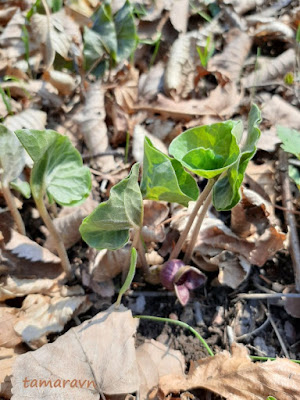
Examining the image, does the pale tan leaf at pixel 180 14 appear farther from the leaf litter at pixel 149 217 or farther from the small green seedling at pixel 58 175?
the small green seedling at pixel 58 175

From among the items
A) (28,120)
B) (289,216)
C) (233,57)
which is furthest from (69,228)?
Answer: (233,57)

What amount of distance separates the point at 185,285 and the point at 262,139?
998mm

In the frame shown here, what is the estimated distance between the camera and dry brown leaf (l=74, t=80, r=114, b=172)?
2.19 metres

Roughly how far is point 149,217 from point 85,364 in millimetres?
748

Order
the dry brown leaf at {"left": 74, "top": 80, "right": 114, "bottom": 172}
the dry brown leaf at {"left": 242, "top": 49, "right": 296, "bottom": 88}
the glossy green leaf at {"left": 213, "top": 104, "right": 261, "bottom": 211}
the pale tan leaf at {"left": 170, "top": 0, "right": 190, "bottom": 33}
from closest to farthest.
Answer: the glossy green leaf at {"left": 213, "top": 104, "right": 261, "bottom": 211} → the dry brown leaf at {"left": 74, "top": 80, "right": 114, "bottom": 172} → the dry brown leaf at {"left": 242, "top": 49, "right": 296, "bottom": 88} → the pale tan leaf at {"left": 170, "top": 0, "right": 190, "bottom": 33}

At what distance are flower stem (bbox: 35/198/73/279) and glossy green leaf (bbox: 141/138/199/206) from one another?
1.34 feet

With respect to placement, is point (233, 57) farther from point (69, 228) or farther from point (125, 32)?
point (69, 228)

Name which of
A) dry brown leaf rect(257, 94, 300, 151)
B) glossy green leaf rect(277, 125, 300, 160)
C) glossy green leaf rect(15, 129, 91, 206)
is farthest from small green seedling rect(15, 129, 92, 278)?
dry brown leaf rect(257, 94, 300, 151)

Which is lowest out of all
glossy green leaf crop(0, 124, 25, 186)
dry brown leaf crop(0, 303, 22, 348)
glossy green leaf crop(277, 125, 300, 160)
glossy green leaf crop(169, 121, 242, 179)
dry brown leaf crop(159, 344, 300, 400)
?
dry brown leaf crop(159, 344, 300, 400)

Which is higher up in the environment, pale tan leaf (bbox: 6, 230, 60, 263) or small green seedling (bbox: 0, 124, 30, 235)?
small green seedling (bbox: 0, 124, 30, 235)

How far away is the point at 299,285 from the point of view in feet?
5.63

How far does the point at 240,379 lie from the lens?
139 centimetres

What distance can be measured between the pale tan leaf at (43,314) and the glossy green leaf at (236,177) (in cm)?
76

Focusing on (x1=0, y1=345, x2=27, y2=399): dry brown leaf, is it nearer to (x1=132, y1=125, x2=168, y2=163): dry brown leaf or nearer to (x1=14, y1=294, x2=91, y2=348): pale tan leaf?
(x1=14, y1=294, x2=91, y2=348): pale tan leaf
